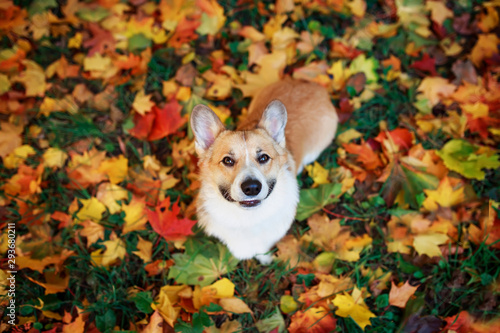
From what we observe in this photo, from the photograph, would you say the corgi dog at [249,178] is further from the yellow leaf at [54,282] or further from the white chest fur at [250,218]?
the yellow leaf at [54,282]

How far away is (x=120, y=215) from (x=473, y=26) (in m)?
4.86

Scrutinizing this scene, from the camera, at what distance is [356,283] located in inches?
111

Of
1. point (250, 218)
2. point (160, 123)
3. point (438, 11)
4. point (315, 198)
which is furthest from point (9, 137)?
point (438, 11)

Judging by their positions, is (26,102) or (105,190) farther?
(26,102)

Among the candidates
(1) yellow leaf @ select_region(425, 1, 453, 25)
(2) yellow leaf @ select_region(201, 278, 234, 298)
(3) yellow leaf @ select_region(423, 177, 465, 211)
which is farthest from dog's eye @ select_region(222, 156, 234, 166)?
(1) yellow leaf @ select_region(425, 1, 453, 25)

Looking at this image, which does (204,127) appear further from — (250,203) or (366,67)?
(366,67)

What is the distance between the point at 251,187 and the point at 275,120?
68 centimetres

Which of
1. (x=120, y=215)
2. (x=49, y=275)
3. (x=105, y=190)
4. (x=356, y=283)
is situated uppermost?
(x=105, y=190)

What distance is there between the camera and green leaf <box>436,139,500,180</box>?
295 centimetres

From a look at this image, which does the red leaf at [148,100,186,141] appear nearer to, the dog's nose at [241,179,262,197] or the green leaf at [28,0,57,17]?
the dog's nose at [241,179,262,197]

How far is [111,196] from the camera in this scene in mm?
3184

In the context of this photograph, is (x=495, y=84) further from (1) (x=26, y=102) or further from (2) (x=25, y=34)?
(2) (x=25, y=34)

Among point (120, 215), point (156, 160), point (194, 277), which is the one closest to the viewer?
point (194, 277)

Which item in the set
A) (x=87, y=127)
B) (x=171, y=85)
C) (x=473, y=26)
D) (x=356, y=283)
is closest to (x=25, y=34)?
(x=87, y=127)
